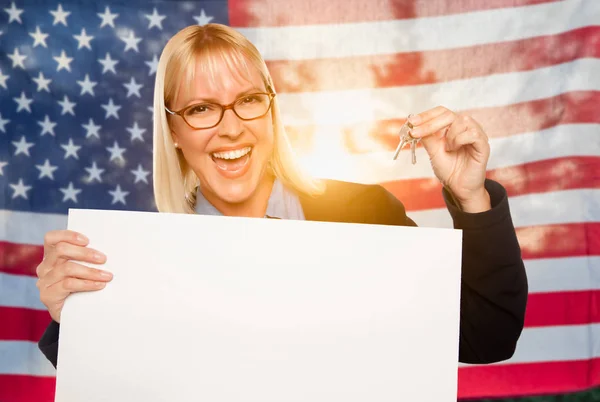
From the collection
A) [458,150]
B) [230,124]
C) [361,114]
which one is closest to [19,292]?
[230,124]

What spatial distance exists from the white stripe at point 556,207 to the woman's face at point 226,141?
0.97 m

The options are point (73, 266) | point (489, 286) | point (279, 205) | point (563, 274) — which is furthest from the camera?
point (563, 274)

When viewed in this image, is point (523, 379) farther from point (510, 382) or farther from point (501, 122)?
point (501, 122)

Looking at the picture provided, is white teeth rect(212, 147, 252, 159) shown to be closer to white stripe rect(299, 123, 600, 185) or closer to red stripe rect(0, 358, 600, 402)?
white stripe rect(299, 123, 600, 185)

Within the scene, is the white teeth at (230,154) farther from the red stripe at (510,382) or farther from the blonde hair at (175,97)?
the red stripe at (510,382)

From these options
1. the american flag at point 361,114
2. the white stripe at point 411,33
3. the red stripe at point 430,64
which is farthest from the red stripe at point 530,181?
the white stripe at point 411,33

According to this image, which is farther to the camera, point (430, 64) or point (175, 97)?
point (430, 64)

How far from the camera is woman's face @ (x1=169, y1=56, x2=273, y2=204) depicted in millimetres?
1288

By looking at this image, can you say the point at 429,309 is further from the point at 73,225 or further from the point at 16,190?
the point at 16,190

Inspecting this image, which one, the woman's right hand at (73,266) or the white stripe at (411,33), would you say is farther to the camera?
the white stripe at (411,33)

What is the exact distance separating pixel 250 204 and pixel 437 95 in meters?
0.87

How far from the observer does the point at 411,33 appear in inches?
77.6

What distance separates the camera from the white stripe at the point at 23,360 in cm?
191

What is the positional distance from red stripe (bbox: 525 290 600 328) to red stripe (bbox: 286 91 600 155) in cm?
56
